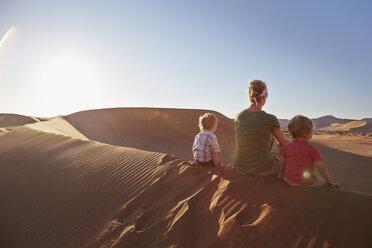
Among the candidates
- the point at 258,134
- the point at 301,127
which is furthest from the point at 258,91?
the point at 301,127

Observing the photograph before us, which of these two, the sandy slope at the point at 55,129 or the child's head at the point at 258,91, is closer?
the child's head at the point at 258,91

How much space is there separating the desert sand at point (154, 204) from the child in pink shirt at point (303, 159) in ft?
0.46

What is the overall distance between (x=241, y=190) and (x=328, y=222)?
3.61 feet

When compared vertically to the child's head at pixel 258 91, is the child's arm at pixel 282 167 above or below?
below

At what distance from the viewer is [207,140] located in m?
4.07

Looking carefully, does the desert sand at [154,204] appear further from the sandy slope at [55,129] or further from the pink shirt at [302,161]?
the sandy slope at [55,129]

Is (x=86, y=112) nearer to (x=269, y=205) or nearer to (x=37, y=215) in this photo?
(x=37, y=215)

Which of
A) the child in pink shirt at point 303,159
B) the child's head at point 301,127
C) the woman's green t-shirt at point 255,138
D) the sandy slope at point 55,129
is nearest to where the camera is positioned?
the child in pink shirt at point 303,159

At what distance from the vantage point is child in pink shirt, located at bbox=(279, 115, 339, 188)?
264 cm

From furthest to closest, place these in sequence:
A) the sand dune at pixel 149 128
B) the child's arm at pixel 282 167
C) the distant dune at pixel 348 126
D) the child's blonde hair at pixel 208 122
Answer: the distant dune at pixel 348 126 < the sand dune at pixel 149 128 < the child's blonde hair at pixel 208 122 < the child's arm at pixel 282 167

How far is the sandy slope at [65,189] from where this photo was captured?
12.0 ft

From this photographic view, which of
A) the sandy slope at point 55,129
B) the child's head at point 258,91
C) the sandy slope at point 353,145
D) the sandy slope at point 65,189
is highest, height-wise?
the child's head at point 258,91

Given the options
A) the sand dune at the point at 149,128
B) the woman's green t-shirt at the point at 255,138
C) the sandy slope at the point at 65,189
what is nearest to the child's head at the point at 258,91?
the woman's green t-shirt at the point at 255,138

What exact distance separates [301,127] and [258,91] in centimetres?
81
